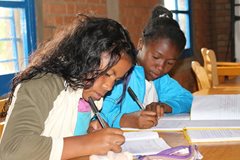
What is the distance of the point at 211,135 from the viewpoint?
130cm

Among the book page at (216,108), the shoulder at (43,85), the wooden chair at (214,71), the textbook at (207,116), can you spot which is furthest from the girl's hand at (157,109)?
the wooden chair at (214,71)

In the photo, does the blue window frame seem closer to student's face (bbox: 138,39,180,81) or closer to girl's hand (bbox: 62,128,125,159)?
student's face (bbox: 138,39,180,81)

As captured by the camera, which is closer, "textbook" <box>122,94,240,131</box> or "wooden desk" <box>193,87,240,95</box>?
"textbook" <box>122,94,240,131</box>

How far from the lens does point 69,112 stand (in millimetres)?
1244

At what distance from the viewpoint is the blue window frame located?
7.91 feet

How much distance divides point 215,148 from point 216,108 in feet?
1.45

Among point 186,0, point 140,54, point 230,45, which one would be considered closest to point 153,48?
point 140,54

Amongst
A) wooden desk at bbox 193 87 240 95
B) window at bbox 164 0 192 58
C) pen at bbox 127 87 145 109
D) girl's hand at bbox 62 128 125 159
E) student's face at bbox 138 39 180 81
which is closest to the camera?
girl's hand at bbox 62 128 125 159

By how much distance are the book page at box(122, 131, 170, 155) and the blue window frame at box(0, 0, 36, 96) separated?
1247 mm

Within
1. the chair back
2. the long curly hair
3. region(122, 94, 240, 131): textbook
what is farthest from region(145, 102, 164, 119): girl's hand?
the chair back

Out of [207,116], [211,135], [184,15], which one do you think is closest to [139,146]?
[211,135]

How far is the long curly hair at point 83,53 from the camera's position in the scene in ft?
3.94

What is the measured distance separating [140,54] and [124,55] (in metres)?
0.65

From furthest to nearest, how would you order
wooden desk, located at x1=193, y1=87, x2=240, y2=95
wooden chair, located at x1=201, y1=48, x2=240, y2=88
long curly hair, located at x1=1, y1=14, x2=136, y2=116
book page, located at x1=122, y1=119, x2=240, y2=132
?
1. wooden chair, located at x1=201, y1=48, x2=240, y2=88
2. wooden desk, located at x1=193, y1=87, x2=240, y2=95
3. book page, located at x1=122, y1=119, x2=240, y2=132
4. long curly hair, located at x1=1, y1=14, x2=136, y2=116
